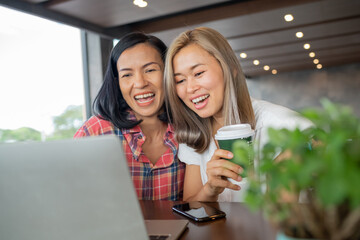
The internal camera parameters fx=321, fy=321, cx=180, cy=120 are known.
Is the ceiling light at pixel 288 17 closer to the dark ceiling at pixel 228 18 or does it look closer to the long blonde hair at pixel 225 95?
the dark ceiling at pixel 228 18

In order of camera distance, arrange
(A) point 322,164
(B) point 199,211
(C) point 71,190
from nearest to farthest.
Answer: (A) point 322,164 < (C) point 71,190 < (B) point 199,211

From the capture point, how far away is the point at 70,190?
1.70ft

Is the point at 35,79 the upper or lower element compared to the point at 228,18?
lower

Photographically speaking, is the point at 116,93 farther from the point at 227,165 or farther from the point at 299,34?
the point at 299,34

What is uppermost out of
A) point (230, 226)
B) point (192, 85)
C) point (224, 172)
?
point (192, 85)

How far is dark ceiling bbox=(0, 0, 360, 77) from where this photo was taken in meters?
4.11

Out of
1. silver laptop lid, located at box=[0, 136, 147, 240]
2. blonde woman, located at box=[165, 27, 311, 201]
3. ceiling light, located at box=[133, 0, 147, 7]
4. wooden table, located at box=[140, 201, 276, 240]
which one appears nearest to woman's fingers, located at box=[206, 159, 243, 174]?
wooden table, located at box=[140, 201, 276, 240]

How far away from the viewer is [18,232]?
618mm

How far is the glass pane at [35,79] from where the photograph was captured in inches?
134

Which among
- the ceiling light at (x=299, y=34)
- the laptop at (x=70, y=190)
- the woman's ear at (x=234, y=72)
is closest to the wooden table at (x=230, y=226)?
the laptop at (x=70, y=190)

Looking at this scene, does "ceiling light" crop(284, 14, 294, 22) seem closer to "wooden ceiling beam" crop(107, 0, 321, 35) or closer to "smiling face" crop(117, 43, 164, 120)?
"wooden ceiling beam" crop(107, 0, 321, 35)

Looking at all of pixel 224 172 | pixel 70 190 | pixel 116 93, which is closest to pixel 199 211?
pixel 224 172

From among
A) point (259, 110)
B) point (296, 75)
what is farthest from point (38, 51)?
point (296, 75)

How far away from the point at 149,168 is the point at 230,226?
795mm
